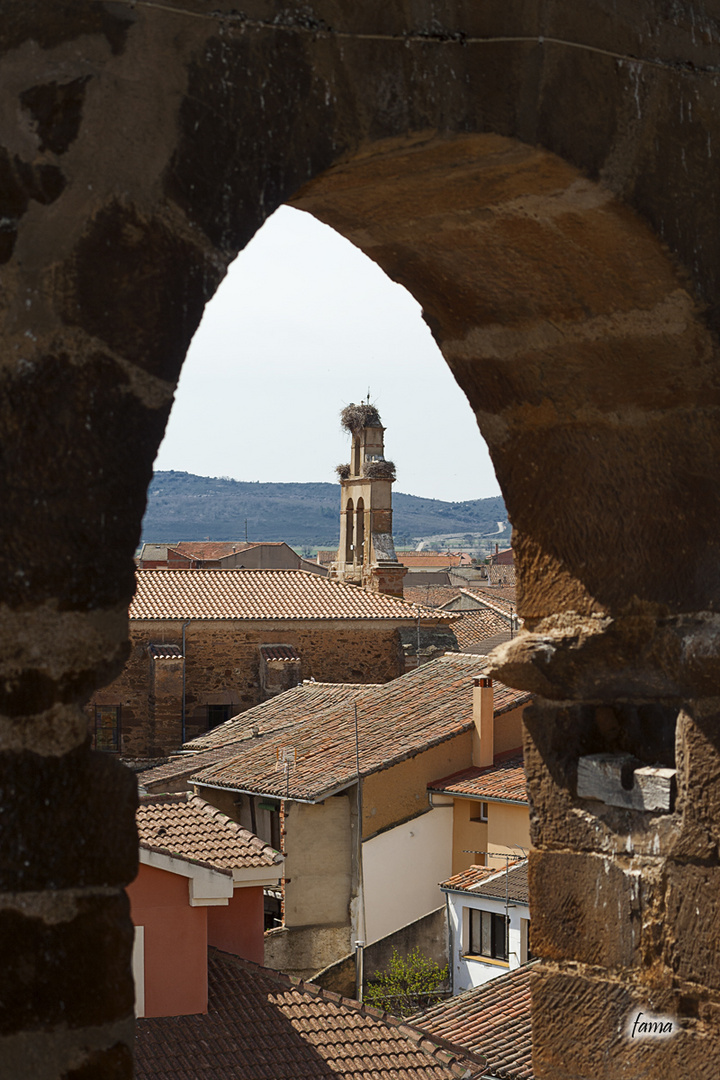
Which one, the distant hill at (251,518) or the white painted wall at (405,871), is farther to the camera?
the distant hill at (251,518)

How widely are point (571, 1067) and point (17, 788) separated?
146 centimetres

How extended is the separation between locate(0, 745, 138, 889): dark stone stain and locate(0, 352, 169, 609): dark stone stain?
18cm

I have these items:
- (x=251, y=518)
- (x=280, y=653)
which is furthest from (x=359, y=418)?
(x=251, y=518)

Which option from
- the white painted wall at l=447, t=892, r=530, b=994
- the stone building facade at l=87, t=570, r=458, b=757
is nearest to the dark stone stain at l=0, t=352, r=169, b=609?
the white painted wall at l=447, t=892, r=530, b=994

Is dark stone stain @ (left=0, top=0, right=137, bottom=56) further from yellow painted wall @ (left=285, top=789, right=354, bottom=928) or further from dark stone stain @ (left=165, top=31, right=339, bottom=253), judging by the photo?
yellow painted wall @ (left=285, top=789, right=354, bottom=928)

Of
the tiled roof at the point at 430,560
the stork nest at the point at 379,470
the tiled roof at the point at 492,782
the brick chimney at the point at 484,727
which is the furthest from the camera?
the tiled roof at the point at 430,560

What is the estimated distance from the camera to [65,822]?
57.5 inches

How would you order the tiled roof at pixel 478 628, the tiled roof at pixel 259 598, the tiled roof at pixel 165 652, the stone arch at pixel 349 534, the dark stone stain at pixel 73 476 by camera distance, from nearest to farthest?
the dark stone stain at pixel 73 476 < the tiled roof at pixel 165 652 < the tiled roof at pixel 259 598 < the tiled roof at pixel 478 628 < the stone arch at pixel 349 534

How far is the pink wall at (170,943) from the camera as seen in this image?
9.55 metres

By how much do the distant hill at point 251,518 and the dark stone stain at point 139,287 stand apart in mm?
Answer: 159851

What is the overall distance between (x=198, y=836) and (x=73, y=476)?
10393 mm

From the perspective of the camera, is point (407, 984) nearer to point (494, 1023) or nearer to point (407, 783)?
point (407, 783)

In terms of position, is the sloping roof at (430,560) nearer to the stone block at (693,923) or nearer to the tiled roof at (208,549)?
the tiled roof at (208,549)

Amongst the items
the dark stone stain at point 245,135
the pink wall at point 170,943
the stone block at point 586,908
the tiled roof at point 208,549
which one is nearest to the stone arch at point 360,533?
the pink wall at point 170,943
